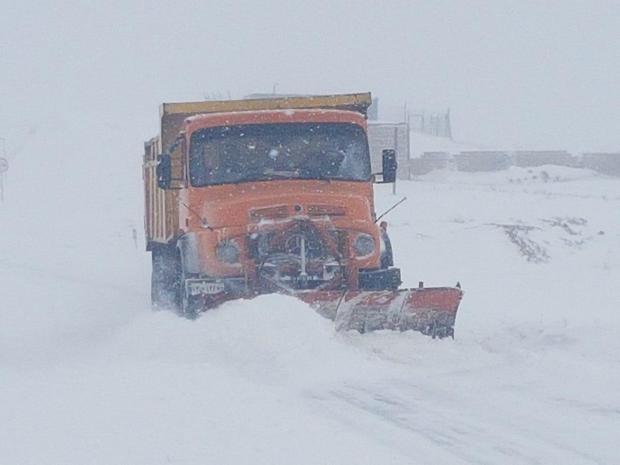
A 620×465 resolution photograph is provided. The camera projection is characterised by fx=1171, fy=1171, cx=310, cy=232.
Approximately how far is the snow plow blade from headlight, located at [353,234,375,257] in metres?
0.81

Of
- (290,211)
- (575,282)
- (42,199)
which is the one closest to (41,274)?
(575,282)

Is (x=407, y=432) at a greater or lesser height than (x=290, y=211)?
lesser

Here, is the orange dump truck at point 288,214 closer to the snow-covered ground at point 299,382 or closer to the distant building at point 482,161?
the snow-covered ground at point 299,382

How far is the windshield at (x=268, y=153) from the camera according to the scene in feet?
39.8

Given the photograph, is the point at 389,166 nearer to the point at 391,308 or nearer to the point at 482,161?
the point at 391,308

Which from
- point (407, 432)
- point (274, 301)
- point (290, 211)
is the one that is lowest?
point (407, 432)

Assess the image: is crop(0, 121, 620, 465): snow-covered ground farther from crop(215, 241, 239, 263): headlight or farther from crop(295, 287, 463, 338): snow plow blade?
crop(215, 241, 239, 263): headlight

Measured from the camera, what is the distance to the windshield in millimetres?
12133

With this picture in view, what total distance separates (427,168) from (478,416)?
215 ft

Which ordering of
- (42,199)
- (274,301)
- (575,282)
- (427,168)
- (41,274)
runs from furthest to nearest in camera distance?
(427,168) < (42,199) < (41,274) < (575,282) < (274,301)

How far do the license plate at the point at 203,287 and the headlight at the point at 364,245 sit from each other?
4.70 ft

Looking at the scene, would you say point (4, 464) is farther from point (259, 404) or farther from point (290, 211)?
point (290, 211)

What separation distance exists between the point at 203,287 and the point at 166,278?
3.91 metres

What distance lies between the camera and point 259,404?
796 cm
